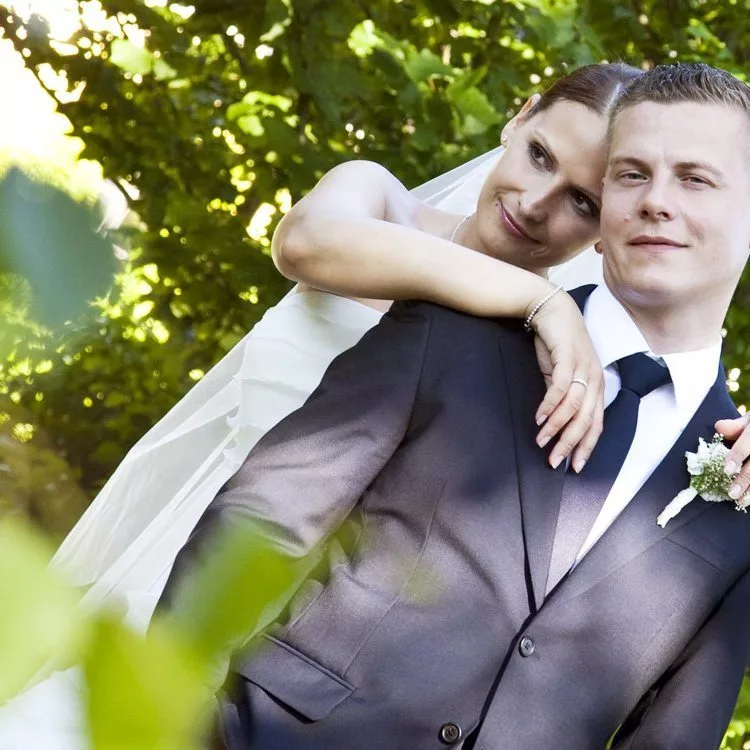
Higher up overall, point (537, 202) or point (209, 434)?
point (537, 202)

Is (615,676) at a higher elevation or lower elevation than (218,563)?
lower

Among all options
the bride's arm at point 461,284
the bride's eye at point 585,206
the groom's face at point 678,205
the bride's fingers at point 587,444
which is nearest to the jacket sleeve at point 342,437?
the bride's arm at point 461,284

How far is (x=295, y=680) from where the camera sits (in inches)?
63.6

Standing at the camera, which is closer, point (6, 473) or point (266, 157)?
→ point (6, 473)

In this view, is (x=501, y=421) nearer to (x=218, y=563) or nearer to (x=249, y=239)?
(x=218, y=563)

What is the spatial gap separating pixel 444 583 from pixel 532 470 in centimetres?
21

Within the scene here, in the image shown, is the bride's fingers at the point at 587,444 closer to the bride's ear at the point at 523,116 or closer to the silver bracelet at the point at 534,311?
the silver bracelet at the point at 534,311

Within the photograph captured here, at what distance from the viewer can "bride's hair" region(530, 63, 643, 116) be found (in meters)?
2.15

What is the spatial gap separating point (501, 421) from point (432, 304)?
21 cm

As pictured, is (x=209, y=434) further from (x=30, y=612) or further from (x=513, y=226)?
(x=30, y=612)

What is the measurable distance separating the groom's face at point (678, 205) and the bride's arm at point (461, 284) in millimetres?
128

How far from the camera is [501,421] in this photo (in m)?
1.71

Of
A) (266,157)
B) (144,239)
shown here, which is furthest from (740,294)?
(144,239)

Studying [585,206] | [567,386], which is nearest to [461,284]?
[567,386]
